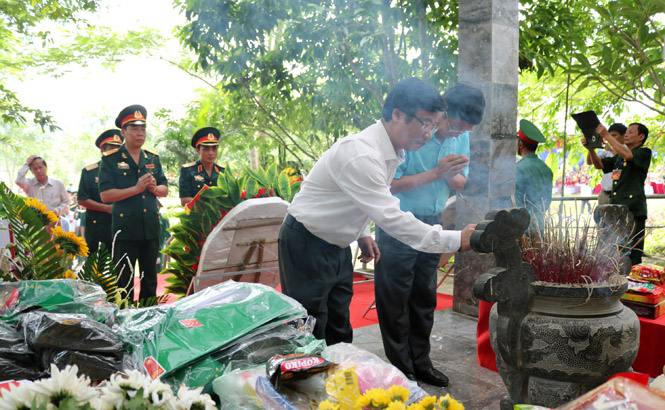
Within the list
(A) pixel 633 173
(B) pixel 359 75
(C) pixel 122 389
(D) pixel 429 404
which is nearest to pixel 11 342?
(C) pixel 122 389

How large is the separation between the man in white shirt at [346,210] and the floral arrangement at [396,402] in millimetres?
1182

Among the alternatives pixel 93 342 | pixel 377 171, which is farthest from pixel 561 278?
pixel 93 342

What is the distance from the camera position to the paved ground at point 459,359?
→ 2.92 m

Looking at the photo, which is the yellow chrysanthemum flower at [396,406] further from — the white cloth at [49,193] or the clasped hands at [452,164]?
the white cloth at [49,193]

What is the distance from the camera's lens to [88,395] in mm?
859

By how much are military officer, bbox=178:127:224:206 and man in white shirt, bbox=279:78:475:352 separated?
8.54ft

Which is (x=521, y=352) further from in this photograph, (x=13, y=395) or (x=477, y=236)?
(x=13, y=395)

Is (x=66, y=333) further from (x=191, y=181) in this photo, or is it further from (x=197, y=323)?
(x=191, y=181)

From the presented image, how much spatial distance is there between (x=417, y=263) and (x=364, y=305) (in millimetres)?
2203

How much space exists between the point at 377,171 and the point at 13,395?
1678mm

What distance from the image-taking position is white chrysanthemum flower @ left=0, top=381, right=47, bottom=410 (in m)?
0.80

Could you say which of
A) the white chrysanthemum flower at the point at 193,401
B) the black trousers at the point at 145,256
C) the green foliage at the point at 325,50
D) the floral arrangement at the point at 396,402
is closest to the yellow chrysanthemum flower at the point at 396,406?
the floral arrangement at the point at 396,402

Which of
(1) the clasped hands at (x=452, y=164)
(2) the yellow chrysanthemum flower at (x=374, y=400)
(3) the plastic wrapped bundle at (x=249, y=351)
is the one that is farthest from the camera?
(1) the clasped hands at (x=452, y=164)

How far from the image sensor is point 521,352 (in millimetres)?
1992
